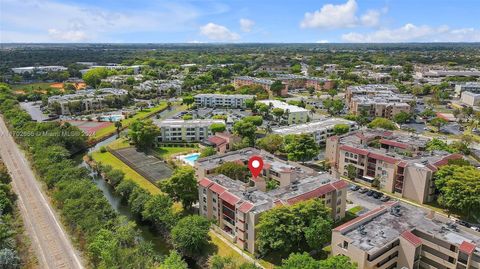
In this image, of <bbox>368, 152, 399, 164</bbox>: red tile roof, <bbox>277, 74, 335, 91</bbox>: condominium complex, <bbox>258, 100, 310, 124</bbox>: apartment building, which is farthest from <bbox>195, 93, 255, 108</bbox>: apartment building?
<bbox>368, 152, 399, 164</bbox>: red tile roof

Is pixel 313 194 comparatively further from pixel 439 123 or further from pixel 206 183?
pixel 439 123

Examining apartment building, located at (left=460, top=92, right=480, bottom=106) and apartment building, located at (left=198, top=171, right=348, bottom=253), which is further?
apartment building, located at (left=460, top=92, right=480, bottom=106)

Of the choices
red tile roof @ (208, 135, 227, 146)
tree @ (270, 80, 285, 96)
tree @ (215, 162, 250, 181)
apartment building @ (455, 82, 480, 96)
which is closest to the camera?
tree @ (215, 162, 250, 181)

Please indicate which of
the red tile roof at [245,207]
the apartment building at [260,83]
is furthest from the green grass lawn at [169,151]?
the apartment building at [260,83]

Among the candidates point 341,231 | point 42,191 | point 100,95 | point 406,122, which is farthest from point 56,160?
point 406,122

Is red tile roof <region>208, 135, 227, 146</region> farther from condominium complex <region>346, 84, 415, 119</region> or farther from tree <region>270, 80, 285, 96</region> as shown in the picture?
tree <region>270, 80, 285, 96</region>

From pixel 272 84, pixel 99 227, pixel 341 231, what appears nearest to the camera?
pixel 341 231

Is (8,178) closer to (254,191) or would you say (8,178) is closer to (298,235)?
(254,191)
